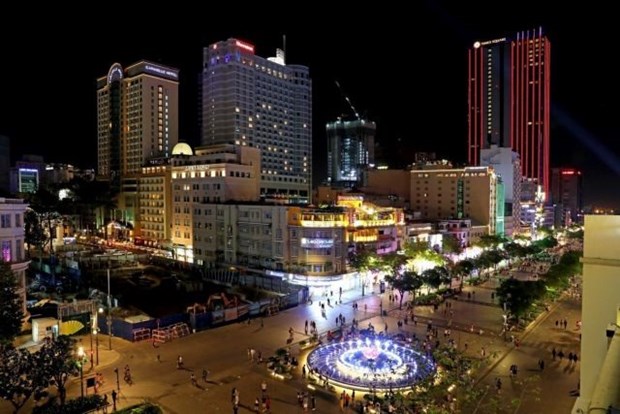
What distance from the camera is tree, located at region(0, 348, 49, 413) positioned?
24266 mm

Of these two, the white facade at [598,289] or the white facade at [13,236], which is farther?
the white facade at [13,236]

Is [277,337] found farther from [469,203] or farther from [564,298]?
[469,203]

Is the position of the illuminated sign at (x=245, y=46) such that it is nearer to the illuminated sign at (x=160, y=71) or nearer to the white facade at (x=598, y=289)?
the illuminated sign at (x=160, y=71)

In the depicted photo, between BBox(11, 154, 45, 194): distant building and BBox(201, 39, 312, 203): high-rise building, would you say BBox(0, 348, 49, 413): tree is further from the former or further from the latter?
BBox(11, 154, 45, 194): distant building

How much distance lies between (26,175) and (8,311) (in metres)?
156

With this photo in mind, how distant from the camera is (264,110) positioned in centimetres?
14588

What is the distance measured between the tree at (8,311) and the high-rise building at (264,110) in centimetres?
9398

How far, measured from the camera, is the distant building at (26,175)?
161 m

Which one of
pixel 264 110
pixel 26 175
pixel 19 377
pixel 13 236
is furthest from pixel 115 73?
pixel 19 377

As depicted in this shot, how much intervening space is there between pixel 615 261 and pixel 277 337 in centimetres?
3359

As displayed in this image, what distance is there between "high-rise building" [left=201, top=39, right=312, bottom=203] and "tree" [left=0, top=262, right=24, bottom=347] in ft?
308

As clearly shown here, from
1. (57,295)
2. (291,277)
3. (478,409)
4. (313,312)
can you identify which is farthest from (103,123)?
(478,409)

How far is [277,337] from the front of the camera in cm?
4350

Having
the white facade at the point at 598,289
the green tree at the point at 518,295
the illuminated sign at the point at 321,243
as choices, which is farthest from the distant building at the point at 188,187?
the white facade at the point at 598,289
